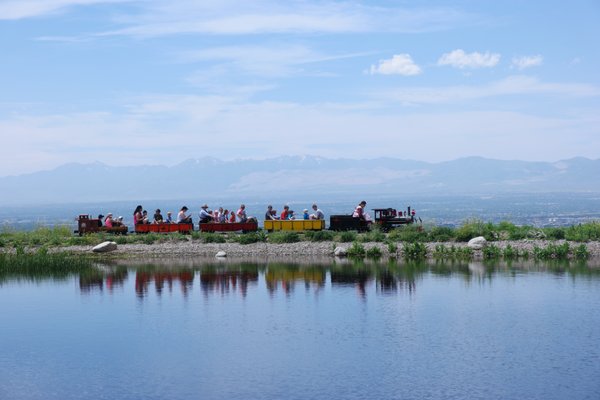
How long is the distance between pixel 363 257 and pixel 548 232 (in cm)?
958

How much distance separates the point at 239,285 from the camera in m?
36.1

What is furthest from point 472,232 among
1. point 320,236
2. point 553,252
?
point 320,236

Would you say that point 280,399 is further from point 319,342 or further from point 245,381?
point 319,342

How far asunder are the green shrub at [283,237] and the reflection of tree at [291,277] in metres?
5.56

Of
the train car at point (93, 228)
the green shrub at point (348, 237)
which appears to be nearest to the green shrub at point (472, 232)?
the green shrub at point (348, 237)

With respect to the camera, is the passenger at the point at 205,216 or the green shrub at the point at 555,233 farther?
the passenger at the point at 205,216

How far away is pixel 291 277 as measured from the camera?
38156mm

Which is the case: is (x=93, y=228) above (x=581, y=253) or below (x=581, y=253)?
above

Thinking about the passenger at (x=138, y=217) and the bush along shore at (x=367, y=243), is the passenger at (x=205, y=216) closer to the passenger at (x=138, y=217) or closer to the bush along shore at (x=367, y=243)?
the bush along shore at (x=367, y=243)

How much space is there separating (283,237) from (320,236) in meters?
1.96

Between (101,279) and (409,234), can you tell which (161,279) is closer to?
(101,279)

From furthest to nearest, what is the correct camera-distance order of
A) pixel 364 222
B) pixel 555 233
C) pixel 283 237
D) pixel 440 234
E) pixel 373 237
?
pixel 364 222, pixel 283 237, pixel 440 234, pixel 373 237, pixel 555 233

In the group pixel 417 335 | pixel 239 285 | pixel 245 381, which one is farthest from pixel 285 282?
pixel 245 381

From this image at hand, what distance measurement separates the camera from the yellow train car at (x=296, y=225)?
162ft
